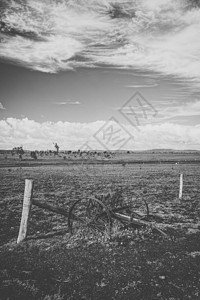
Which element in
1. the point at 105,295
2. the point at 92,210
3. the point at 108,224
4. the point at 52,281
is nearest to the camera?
the point at 105,295

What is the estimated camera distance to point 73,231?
7.48m

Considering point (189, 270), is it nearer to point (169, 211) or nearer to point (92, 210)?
point (92, 210)

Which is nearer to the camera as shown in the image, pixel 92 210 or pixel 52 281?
pixel 52 281

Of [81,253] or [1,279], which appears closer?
[1,279]

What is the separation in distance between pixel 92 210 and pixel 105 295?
3840 mm

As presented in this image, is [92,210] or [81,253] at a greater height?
[92,210]

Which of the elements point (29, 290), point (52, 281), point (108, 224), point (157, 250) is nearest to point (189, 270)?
point (157, 250)

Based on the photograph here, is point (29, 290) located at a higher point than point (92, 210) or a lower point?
lower

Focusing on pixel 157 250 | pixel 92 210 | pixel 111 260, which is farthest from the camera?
pixel 92 210

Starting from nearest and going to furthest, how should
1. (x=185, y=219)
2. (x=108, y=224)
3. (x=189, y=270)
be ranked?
1. (x=189, y=270)
2. (x=108, y=224)
3. (x=185, y=219)

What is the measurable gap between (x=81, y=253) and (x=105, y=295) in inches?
72.0

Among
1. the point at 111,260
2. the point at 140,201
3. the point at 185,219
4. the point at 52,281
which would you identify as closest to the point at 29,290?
the point at 52,281

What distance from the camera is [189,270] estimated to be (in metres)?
5.18

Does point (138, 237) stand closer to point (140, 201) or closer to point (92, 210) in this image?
point (92, 210)
